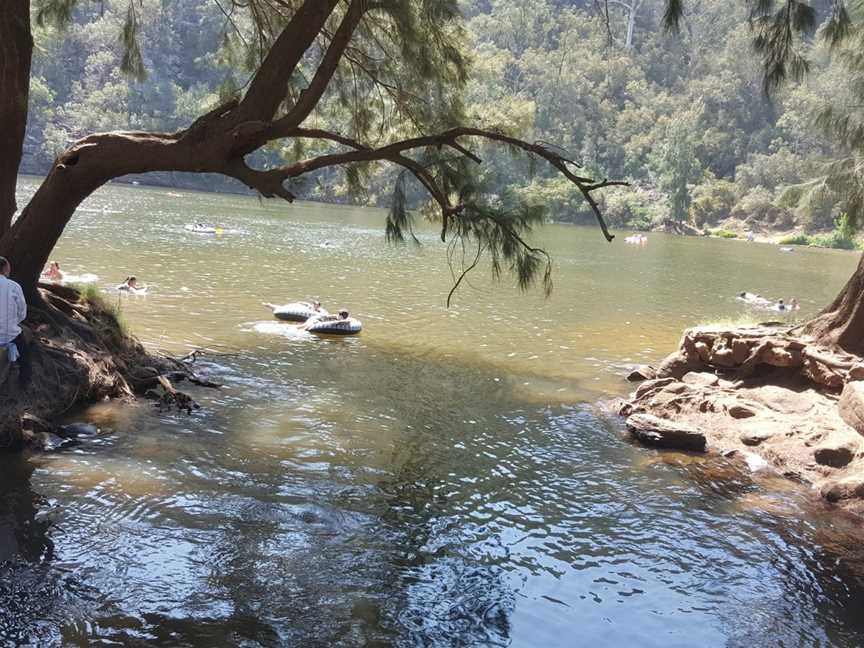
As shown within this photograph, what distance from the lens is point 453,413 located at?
10984 mm

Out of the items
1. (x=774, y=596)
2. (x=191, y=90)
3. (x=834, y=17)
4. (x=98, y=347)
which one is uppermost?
(x=191, y=90)

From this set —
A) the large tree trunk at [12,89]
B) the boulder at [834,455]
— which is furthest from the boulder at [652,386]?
the large tree trunk at [12,89]

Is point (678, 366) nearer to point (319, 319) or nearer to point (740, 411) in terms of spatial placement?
point (740, 411)

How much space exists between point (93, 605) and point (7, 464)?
9.09ft

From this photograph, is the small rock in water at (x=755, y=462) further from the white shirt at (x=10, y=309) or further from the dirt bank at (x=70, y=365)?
the white shirt at (x=10, y=309)

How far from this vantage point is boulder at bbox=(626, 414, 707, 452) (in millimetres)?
10047

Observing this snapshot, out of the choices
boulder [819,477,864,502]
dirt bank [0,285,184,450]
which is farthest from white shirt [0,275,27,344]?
boulder [819,477,864,502]

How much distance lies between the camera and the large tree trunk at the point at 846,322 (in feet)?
37.2

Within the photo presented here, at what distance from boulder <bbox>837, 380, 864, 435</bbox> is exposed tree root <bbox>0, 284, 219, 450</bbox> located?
7.91 meters

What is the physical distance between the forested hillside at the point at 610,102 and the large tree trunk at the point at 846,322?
4506 cm

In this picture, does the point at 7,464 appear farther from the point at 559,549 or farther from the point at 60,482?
the point at 559,549

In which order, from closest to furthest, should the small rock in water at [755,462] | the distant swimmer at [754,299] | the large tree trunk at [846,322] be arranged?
the small rock in water at [755,462] < the large tree trunk at [846,322] < the distant swimmer at [754,299]

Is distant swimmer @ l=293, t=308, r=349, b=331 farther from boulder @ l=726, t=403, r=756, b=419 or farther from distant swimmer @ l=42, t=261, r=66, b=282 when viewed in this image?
boulder @ l=726, t=403, r=756, b=419

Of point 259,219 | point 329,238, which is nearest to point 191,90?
point 259,219
